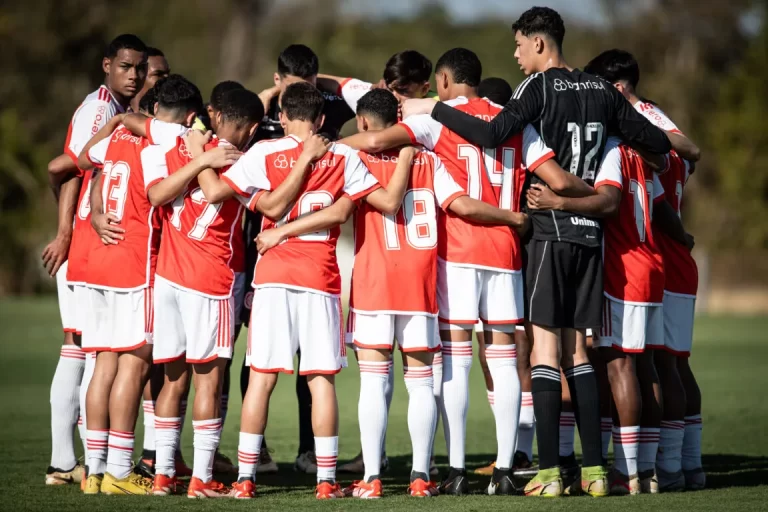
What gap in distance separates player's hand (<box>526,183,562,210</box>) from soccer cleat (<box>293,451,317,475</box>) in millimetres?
2662

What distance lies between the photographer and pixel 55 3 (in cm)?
4616

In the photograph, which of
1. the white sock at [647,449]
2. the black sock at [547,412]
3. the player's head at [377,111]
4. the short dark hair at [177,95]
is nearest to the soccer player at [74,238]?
the short dark hair at [177,95]

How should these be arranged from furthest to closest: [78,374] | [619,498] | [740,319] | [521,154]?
1. [740,319]
2. [78,374]
3. [521,154]
4. [619,498]

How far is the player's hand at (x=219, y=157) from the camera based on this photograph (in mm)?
6281

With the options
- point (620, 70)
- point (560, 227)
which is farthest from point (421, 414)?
point (620, 70)

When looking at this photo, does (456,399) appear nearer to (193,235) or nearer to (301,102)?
(193,235)

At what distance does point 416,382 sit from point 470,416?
16.0 ft

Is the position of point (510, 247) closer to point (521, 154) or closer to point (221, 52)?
point (521, 154)

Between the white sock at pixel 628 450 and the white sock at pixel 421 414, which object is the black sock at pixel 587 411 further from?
the white sock at pixel 421 414

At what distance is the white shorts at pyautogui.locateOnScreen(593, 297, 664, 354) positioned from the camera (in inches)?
263

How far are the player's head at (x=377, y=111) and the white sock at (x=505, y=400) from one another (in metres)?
1.64

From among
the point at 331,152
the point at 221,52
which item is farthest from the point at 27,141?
the point at 331,152

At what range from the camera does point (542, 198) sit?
6504 mm

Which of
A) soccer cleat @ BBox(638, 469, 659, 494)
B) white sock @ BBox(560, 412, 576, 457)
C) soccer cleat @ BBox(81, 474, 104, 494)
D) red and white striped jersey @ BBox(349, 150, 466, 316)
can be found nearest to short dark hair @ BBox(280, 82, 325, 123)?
red and white striped jersey @ BBox(349, 150, 466, 316)
